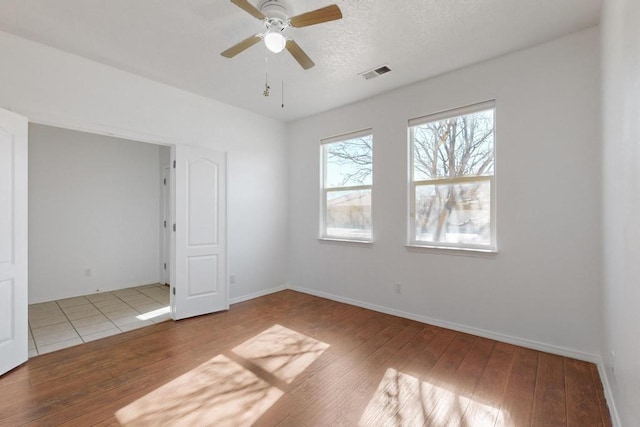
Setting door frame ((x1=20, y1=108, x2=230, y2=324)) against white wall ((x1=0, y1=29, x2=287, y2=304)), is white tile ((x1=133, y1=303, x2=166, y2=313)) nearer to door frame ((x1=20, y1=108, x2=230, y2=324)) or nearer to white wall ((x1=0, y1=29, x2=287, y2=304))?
door frame ((x1=20, y1=108, x2=230, y2=324))

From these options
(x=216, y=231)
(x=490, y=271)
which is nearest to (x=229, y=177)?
(x=216, y=231)

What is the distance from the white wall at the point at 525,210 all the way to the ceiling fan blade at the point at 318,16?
5.19 ft

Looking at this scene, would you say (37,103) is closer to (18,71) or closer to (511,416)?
(18,71)

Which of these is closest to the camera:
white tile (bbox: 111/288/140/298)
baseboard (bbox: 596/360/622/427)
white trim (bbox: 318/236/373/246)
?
baseboard (bbox: 596/360/622/427)

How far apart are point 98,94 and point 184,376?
299 centimetres

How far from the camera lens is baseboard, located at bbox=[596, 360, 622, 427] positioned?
1.71 meters

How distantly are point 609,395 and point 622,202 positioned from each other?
1378 millimetres

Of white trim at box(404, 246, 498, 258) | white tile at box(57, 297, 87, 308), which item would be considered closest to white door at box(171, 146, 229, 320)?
white tile at box(57, 297, 87, 308)

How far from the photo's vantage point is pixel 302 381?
2.22m

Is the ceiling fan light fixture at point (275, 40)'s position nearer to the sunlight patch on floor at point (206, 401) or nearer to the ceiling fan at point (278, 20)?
the ceiling fan at point (278, 20)

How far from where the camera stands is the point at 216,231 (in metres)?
3.87

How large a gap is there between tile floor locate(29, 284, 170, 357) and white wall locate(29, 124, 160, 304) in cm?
35

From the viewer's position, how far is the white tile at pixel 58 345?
2.69 meters

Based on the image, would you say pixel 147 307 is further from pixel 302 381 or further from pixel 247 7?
pixel 247 7
